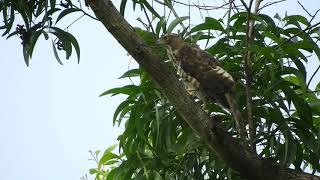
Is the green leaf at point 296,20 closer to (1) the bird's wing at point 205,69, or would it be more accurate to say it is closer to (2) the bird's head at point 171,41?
(1) the bird's wing at point 205,69

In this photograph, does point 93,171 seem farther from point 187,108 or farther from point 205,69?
point 187,108

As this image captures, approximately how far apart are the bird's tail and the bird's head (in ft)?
1.28

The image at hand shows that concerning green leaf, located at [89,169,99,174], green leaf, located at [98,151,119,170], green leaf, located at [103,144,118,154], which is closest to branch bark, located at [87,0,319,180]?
green leaf, located at [98,151,119,170]

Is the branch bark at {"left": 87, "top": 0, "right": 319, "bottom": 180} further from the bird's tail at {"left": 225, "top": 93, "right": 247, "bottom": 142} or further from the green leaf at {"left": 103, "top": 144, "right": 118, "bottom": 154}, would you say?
the green leaf at {"left": 103, "top": 144, "right": 118, "bottom": 154}

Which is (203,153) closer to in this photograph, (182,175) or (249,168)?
(182,175)

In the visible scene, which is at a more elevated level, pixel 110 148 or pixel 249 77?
pixel 249 77

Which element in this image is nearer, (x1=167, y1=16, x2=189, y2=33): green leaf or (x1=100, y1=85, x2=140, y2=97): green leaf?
(x1=100, y1=85, x2=140, y2=97): green leaf

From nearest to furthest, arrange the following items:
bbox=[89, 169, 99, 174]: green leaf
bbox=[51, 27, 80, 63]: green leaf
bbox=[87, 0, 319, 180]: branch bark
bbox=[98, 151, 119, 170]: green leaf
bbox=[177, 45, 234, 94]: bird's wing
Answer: bbox=[87, 0, 319, 180]: branch bark, bbox=[177, 45, 234, 94]: bird's wing, bbox=[51, 27, 80, 63]: green leaf, bbox=[98, 151, 119, 170]: green leaf, bbox=[89, 169, 99, 174]: green leaf

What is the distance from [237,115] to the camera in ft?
9.95

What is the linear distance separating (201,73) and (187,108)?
586 millimetres

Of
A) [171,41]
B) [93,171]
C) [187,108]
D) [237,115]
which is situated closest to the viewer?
[187,108]

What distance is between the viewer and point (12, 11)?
3.21m

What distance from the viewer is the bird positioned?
3088 mm

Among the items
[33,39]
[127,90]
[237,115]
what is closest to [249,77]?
[237,115]
